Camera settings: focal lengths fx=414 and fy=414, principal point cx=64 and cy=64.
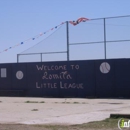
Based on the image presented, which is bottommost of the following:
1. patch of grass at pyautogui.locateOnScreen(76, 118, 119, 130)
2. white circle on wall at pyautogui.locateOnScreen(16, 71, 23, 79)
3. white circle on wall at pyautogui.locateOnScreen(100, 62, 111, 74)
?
patch of grass at pyautogui.locateOnScreen(76, 118, 119, 130)

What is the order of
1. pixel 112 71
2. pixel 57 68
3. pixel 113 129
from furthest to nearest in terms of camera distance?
pixel 57 68 < pixel 112 71 < pixel 113 129

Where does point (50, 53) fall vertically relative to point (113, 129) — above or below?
above

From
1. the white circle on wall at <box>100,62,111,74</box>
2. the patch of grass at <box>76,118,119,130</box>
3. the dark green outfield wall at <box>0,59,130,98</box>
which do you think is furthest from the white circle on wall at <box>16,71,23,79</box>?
the patch of grass at <box>76,118,119,130</box>

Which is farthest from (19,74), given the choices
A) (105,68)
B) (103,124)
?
(103,124)

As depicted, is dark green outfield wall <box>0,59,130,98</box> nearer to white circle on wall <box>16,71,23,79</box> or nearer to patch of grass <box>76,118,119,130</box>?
white circle on wall <box>16,71,23,79</box>

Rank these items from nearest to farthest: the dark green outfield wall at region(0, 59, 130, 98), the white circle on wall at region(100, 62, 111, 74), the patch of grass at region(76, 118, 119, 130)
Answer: the patch of grass at region(76, 118, 119, 130) → the dark green outfield wall at region(0, 59, 130, 98) → the white circle on wall at region(100, 62, 111, 74)

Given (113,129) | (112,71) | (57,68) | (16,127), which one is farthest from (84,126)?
(57,68)

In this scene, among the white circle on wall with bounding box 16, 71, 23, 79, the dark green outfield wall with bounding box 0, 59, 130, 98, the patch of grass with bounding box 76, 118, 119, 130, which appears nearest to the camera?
the patch of grass with bounding box 76, 118, 119, 130

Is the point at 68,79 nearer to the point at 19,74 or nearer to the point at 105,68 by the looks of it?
the point at 105,68

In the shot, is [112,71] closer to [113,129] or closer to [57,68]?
[57,68]

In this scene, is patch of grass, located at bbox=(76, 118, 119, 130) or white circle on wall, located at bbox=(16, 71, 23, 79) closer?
patch of grass, located at bbox=(76, 118, 119, 130)

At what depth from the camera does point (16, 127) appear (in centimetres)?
1376

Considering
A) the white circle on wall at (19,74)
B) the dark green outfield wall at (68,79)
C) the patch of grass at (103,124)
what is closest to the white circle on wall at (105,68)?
the dark green outfield wall at (68,79)

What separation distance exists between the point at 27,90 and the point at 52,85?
2720mm
